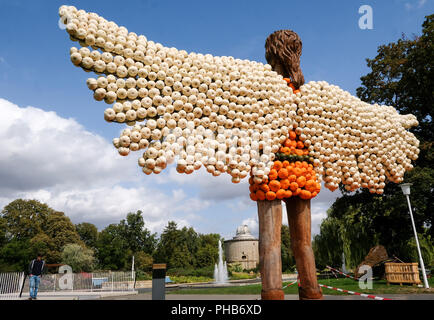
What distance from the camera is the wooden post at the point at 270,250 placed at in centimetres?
344

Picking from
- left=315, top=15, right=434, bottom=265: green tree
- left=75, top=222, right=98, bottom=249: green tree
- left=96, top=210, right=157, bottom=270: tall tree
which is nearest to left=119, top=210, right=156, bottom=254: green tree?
left=96, top=210, right=157, bottom=270: tall tree

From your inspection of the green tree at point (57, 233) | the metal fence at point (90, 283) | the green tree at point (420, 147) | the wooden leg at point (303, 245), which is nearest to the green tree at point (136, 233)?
the green tree at point (57, 233)

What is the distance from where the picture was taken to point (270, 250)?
3.51 metres

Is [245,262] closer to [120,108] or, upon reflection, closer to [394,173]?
[394,173]

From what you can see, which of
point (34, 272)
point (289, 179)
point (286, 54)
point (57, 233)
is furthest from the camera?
point (57, 233)

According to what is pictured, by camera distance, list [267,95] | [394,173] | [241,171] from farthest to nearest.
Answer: [394,173], [267,95], [241,171]

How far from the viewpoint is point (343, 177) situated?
435 centimetres

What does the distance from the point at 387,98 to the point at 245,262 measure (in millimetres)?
23195

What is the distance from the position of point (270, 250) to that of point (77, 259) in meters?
31.0

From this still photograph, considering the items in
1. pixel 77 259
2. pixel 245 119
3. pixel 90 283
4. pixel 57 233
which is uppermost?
pixel 57 233

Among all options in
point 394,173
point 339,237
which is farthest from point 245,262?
point 394,173

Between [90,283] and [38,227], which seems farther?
[38,227]

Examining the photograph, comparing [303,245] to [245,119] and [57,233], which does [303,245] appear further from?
[57,233]

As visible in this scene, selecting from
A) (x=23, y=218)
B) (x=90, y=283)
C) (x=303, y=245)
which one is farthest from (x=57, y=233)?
(x=303, y=245)
